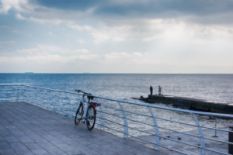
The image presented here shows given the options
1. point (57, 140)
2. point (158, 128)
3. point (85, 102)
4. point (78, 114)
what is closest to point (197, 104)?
point (78, 114)

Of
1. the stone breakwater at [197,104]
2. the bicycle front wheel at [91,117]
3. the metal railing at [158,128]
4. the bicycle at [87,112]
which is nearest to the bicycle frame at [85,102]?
the bicycle at [87,112]

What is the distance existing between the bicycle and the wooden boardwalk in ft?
0.71

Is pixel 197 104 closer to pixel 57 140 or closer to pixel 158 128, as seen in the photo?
pixel 158 128

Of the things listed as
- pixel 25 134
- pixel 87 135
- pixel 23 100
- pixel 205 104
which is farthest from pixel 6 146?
pixel 205 104

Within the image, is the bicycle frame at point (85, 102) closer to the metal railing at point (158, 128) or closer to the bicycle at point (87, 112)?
the bicycle at point (87, 112)

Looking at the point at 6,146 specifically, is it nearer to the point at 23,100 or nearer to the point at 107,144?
the point at 107,144

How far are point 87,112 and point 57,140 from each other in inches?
73.1

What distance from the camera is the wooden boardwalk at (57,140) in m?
6.79

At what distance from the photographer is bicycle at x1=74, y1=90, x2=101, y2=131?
30.4 ft

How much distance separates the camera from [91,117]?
934 centimetres

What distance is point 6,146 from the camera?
23.5ft

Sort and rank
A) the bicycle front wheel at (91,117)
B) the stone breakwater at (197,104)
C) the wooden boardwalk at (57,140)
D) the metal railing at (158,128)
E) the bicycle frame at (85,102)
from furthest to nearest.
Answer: the stone breakwater at (197,104) < the bicycle frame at (85,102) < the bicycle front wheel at (91,117) < the wooden boardwalk at (57,140) < the metal railing at (158,128)

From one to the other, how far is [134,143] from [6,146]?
2.89 m

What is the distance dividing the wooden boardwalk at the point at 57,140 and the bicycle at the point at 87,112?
0.22m
